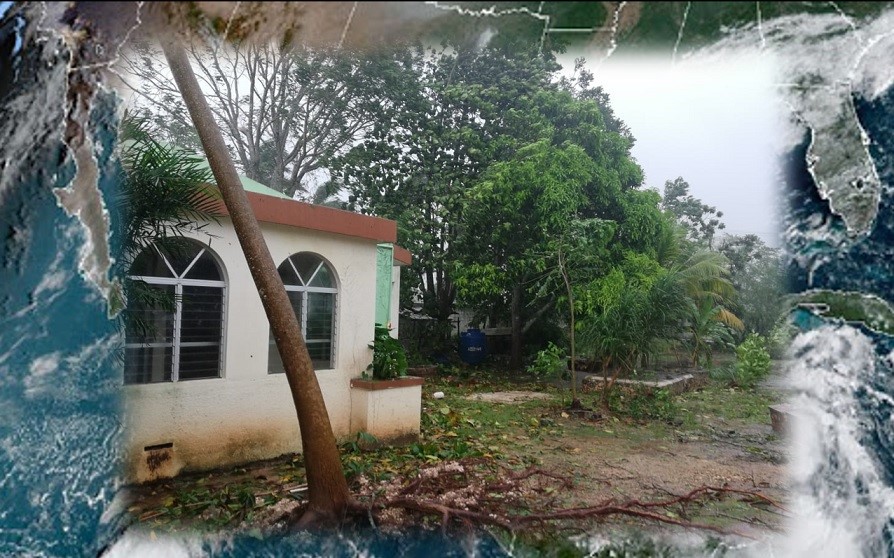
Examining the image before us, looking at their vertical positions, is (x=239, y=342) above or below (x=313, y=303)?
below

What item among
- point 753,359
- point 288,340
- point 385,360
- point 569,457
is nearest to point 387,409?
point 385,360

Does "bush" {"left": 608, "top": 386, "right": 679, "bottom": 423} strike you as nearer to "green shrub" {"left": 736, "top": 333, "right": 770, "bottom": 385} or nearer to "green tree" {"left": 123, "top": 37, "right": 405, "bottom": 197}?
"green shrub" {"left": 736, "top": 333, "right": 770, "bottom": 385}

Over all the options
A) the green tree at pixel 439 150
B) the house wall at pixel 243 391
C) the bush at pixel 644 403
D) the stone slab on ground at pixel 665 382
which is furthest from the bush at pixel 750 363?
the house wall at pixel 243 391

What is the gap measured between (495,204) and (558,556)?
5635 millimetres

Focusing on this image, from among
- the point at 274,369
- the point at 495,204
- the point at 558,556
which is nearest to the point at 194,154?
the point at 274,369

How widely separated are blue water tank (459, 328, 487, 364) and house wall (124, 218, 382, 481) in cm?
518

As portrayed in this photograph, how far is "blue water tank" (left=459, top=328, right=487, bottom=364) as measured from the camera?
9.81 m

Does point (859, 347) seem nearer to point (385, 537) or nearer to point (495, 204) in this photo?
point (385, 537)

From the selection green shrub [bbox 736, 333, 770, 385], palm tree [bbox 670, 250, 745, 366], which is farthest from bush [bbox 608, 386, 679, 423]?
green shrub [bbox 736, 333, 770, 385]

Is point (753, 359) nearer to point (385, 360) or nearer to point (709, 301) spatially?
point (709, 301)

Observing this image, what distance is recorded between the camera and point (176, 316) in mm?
3730

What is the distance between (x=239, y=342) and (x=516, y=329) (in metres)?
5.86

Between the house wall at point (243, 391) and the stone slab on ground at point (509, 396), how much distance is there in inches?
126

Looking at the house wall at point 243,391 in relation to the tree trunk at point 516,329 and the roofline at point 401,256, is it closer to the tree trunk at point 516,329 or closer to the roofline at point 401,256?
the roofline at point 401,256
